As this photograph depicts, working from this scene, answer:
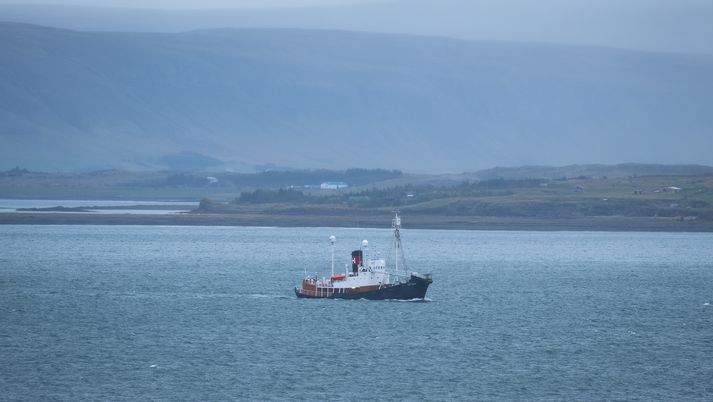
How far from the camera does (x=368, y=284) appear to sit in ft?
209

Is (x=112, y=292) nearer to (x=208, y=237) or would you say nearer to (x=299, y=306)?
(x=299, y=306)

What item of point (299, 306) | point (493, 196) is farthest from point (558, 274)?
point (493, 196)

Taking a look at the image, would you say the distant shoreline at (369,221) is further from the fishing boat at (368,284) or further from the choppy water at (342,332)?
the fishing boat at (368,284)

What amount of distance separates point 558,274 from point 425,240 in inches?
1757

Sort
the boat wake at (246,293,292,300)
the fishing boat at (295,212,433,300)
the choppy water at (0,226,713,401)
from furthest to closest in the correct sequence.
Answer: the boat wake at (246,293,292,300) < the fishing boat at (295,212,433,300) < the choppy water at (0,226,713,401)

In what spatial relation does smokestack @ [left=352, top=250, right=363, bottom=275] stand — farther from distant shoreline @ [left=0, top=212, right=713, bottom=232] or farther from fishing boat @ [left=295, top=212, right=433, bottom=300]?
distant shoreline @ [left=0, top=212, right=713, bottom=232]

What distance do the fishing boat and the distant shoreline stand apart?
61.6 metres

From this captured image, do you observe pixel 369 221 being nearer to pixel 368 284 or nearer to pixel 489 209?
pixel 489 209

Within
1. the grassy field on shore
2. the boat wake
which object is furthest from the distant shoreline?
the boat wake

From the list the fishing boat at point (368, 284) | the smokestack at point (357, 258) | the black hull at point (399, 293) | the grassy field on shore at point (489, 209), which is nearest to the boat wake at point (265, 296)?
the fishing boat at point (368, 284)

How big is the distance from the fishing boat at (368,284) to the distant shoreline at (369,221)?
6157cm

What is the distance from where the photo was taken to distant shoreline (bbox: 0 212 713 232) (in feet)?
405

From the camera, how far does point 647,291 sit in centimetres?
7438

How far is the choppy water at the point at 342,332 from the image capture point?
135 ft
